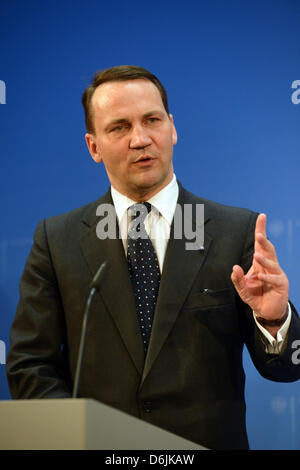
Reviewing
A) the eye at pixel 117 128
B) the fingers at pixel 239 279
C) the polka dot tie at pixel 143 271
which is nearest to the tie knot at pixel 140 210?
the polka dot tie at pixel 143 271

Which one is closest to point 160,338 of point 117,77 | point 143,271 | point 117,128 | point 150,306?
point 150,306

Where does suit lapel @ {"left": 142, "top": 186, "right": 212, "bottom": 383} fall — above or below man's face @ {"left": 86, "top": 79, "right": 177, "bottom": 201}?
below

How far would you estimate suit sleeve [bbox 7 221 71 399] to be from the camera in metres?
1.80

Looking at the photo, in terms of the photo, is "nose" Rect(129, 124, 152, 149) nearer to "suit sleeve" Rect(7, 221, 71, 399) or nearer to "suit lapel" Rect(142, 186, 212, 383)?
"suit lapel" Rect(142, 186, 212, 383)

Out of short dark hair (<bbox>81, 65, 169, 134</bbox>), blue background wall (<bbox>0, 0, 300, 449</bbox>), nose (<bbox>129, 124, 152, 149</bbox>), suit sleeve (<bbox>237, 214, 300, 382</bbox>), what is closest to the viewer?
suit sleeve (<bbox>237, 214, 300, 382</bbox>)

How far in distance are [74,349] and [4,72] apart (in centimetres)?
146

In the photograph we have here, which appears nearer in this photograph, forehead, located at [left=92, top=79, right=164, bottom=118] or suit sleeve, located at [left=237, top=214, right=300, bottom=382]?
suit sleeve, located at [left=237, top=214, right=300, bottom=382]

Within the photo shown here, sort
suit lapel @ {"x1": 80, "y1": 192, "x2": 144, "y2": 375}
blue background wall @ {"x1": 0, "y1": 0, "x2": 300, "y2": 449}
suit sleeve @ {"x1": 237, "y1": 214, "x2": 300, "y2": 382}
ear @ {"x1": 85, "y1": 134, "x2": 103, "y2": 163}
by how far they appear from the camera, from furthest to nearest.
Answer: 1. blue background wall @ {"x1": 0, "y1": 0, "x2": 300, "y2": 449}
2. ear @ {"x1": 85, "y1": 134, "x2": 103, "y2": 163}
3. suit lapel @ {"x1": 80, "y1": 192, "x2": 144, "y2": 375}
4. suit sleeve @ {"x1": 237, "y1": 214, "x2": 300, "y2": 382}

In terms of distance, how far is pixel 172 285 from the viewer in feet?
6.20

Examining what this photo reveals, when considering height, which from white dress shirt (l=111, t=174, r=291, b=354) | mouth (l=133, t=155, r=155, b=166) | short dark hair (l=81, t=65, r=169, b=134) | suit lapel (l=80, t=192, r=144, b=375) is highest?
short dark hair (l=81, t=65, r=169, b=134)

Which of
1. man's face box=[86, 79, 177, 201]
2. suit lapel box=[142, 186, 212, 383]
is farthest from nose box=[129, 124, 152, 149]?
suit lapel box=[142, 186, 212, 383]

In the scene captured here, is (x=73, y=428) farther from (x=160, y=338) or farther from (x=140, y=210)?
(x=140, y=210)

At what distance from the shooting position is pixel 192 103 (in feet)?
8.97

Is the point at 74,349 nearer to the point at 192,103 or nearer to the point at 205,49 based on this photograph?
the point at 192,103
